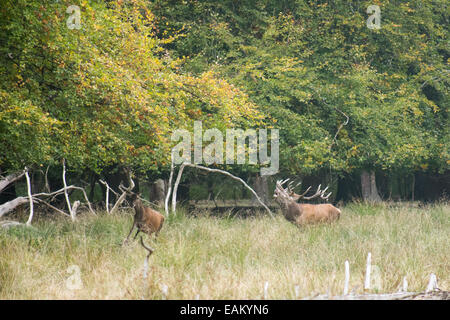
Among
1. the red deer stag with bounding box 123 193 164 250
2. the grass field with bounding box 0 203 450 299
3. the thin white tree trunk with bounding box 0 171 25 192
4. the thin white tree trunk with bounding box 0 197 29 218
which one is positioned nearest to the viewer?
the grass field with bounding box 0 203 450 299

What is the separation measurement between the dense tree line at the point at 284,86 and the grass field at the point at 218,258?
2161 mm

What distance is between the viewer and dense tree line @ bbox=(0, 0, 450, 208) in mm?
12164

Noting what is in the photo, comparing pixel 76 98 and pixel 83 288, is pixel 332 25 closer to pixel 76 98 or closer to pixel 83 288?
pixel 76 98

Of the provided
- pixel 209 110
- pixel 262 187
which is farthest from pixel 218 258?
pixel 262 187

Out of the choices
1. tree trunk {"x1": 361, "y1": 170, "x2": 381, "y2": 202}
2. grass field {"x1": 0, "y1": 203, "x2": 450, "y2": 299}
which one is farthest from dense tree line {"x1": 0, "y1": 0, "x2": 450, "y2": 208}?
grass field {"x1": 0, "y1": 203, "x2": 450, "y2": 299}

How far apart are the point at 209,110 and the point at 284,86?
8.44 feet

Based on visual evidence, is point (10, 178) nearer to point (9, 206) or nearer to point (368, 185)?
point (9, 206)

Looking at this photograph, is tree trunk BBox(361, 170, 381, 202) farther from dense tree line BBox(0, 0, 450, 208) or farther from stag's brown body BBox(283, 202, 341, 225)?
stag's brown body BBox(283, 202, 341, 225)

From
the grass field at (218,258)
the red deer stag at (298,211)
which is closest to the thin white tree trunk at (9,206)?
the grass field at (218,258)

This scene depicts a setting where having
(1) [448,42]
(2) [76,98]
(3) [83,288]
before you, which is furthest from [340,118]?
(3) [83,288]

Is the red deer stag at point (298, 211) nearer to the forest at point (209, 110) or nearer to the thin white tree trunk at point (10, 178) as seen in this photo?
the forest at point (209, 110)

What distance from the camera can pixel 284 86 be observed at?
717 inches

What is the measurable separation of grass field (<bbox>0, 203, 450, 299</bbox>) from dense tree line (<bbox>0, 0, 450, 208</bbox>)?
2.16m

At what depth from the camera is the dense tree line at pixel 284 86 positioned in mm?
12164
